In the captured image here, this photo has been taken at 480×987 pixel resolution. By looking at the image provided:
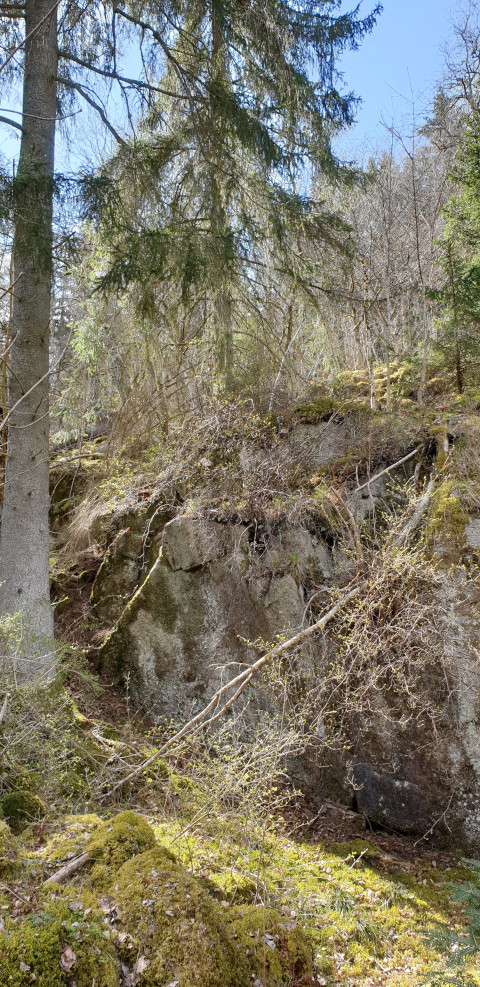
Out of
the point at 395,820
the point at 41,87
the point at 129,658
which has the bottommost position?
the point at 395,820

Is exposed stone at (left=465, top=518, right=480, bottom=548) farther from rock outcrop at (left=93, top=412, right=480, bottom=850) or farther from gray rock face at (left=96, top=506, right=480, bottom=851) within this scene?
gray rock face at (left=96, top=506, right=480, bottom=851)

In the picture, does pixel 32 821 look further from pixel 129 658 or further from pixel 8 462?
pixel 8 462

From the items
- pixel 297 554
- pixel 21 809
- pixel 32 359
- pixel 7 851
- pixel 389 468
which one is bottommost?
pixel 21 809

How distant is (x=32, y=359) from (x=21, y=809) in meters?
4.04

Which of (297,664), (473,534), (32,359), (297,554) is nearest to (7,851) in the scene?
(297,664)

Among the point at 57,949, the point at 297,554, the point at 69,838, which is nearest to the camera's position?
the point at 57,949

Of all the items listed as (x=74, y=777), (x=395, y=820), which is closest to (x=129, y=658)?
(x=74, y=777)

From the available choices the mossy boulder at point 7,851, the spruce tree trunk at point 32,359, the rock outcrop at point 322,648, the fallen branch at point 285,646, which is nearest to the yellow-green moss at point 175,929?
the mossy boulder at point 7,851

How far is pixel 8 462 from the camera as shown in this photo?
5598 millimetres

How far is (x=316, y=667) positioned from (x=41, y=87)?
6.63m

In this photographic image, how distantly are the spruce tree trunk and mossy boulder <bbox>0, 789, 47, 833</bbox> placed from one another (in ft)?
4.40

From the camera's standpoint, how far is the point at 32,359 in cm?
561

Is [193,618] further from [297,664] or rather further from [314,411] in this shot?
[314,411]

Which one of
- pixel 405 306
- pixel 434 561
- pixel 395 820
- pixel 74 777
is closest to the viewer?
pixel 74 777
